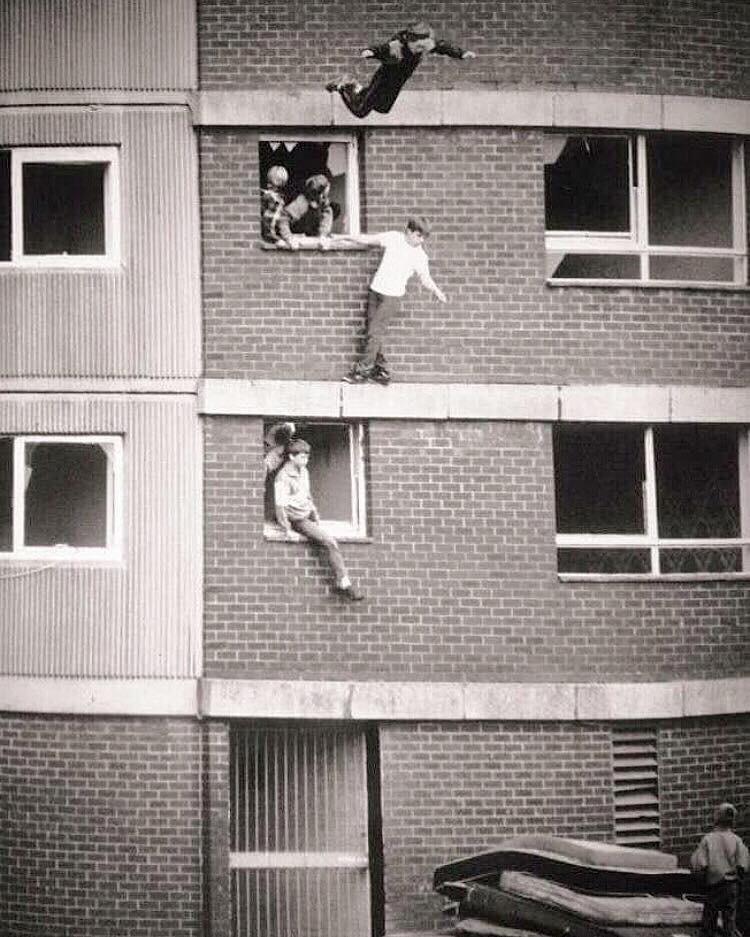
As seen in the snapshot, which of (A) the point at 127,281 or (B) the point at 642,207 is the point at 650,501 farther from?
(A) the point at 127,281

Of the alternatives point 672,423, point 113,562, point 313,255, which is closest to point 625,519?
point 672,423

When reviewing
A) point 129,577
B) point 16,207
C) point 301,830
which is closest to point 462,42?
point 16,207

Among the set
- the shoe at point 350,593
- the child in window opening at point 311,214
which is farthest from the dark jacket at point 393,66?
the shoe at point 350,593

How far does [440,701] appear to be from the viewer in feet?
44.2

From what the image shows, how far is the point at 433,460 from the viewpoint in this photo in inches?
542

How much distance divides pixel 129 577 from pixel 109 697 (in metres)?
1.11

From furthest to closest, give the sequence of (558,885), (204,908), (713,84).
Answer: (713,84) < (204,908) < (558,885)

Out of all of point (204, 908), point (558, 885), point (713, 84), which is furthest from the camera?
point (713, 84)

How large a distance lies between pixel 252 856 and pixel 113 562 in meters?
3.00

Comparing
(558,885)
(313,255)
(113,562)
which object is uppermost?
(313,255)

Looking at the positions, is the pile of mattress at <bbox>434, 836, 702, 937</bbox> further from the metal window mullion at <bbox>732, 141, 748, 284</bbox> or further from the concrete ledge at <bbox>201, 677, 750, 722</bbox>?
the metal window mullion at <bbox>732, 141, 748, 284</bbox>

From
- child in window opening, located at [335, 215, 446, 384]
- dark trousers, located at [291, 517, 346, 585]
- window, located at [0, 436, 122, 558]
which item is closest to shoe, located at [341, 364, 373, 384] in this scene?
child in window opening, located at [335, 215, 446, 384]

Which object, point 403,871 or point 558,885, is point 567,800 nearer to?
point 403,871

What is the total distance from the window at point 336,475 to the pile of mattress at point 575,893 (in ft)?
12.0
